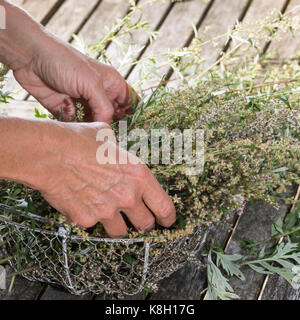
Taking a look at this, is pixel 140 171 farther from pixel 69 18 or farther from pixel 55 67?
pixel 69 18

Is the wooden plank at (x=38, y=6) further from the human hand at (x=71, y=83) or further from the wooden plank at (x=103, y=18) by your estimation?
the human hand at (x=71, y=83)

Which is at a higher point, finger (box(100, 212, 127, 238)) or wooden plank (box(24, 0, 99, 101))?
wooden plank (box(24, 0, 99, 101))

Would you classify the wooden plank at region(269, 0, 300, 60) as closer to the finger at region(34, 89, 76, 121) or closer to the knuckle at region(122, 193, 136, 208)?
the finger at region(34, 89, 76, 121)

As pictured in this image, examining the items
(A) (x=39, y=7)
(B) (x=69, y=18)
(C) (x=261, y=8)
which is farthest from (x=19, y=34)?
(C) (x=261, y=8)

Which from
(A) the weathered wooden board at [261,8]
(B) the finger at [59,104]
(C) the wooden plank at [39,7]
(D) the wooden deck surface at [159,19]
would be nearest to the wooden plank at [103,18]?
(D) the wooden deck surface at [159,19]

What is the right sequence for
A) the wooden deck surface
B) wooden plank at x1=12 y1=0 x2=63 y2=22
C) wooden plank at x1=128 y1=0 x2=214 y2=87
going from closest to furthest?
the wooden deck surface
wooden plank at x1=128 y1=0 x2=214 y2=87
wooden plank at x1=12 y1=0 x2=63 y2=22

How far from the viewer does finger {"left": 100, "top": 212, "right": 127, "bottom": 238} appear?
44.4 inches

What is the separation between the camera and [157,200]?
1128 millimetres

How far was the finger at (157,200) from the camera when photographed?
1.11 metres

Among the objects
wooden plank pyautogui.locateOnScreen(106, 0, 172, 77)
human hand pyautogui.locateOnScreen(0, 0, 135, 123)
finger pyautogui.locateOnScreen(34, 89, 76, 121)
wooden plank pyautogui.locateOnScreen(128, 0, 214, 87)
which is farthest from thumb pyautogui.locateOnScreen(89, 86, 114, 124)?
wooden plank pyautogui.locateOnScreen(106, 0, 172, 77)

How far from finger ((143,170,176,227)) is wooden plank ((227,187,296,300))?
35cm

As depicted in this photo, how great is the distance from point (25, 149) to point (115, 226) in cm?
30
